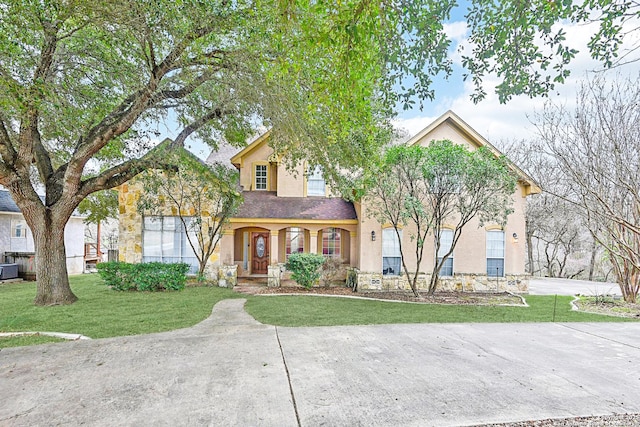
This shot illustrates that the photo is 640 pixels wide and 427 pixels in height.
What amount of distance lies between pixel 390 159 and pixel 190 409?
30.1 feet

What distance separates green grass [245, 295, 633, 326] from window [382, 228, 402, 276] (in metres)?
2.99

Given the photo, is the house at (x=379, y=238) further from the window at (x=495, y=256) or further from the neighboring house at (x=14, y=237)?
the neighboring house at (x=14, y=237)

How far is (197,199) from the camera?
1314 centimetres

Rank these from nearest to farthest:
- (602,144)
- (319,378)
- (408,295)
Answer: (319,378) → (602,144) → (408,295)

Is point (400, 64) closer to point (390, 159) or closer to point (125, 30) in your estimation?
point (125, 30)

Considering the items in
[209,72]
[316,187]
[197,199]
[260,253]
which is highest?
[209,72]

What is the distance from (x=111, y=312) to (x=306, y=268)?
254 inches

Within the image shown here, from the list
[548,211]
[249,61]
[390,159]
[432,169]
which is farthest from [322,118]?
[548,211]

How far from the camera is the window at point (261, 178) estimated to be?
635 inches

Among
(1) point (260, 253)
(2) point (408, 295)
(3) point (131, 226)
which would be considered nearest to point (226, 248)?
(1) point (260, 253)

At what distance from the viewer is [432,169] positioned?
10930 millimetres

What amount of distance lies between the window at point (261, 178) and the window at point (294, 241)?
104 inches

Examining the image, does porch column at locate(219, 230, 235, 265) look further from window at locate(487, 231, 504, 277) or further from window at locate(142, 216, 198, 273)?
window at locate(487, 231, 504, 277)

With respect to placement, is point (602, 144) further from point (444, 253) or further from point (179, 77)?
point (179, 77)
